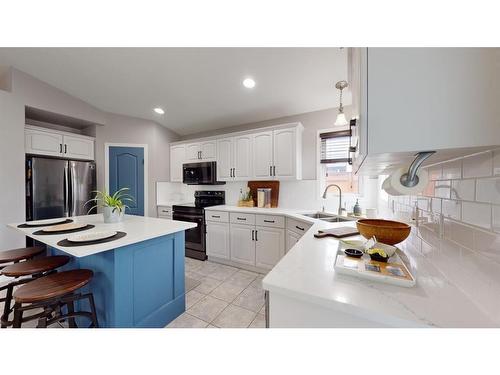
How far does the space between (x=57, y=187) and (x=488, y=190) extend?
4.35 meters

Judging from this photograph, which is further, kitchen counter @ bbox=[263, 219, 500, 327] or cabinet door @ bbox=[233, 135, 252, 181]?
cabinet door @ bbox=[233, 135, 252, 181]

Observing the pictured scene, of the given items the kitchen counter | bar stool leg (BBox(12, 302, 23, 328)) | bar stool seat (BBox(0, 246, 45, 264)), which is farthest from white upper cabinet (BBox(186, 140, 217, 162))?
the kitchen counter

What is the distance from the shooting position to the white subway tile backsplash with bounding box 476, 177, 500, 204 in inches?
23.1

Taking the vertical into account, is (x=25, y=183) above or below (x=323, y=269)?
above

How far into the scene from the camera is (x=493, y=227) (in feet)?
1.94

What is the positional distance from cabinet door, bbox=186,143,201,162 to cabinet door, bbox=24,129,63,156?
194 centimetres

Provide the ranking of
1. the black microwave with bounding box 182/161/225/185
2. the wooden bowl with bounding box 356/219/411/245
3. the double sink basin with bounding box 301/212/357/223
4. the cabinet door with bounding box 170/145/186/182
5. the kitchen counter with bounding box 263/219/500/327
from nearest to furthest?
the kitchen counter with bounding box 263/219/500/327
the wooden bowl with bounding box 356/219/411/245
the double sink basin with bounding box 301/212/357/223
the black microwave with bounding box 182/161/225/185
the cabinet door with bounding box 170/145/186/182

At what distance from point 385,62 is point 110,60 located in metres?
3.00

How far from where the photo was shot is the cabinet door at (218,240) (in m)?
2.93

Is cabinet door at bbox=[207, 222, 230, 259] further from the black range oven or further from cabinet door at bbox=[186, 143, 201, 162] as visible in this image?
cabinet door at bbox=[186, 143, 201, 162]

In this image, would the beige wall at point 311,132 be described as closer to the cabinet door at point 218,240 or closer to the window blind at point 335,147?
the window blind at point 335,147
